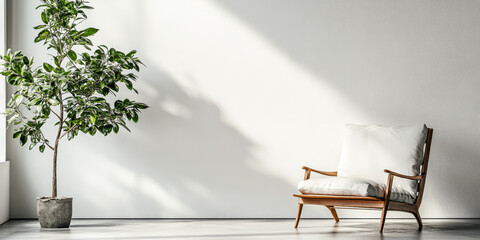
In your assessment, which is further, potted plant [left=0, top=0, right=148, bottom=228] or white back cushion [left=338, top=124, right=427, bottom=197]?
white back cushion [left=338, top=124, right=427, bottom=197]

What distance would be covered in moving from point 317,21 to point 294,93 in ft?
2.39

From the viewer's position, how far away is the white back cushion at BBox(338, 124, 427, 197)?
4980mm

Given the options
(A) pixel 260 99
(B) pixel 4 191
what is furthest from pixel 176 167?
(B) pixel 4 191

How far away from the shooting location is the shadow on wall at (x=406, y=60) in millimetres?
5625

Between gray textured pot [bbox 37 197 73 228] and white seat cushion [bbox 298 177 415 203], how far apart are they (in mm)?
1944

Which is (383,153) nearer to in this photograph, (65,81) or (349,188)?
(349,188)

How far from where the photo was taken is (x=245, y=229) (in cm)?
477

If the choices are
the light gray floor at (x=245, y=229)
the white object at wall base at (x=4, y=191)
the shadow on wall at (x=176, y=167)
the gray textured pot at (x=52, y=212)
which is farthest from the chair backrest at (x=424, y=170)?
the white object at wall base at (x=4, y=191)

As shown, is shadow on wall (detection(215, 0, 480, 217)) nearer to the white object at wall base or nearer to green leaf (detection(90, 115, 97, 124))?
green leaf (detection(90, 115, 97, 124))

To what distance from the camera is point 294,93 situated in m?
5.61

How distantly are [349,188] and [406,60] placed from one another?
178 centimetres

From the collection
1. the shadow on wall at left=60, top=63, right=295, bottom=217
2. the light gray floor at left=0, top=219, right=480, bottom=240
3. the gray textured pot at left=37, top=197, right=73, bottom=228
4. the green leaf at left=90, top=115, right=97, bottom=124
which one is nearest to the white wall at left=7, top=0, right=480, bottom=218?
the shadow on wall at left=60, top=63, right=295, bottom=217

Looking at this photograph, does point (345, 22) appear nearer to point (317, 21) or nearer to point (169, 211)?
point (317, 21)

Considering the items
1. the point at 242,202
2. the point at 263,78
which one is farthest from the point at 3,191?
the point at 263,78
